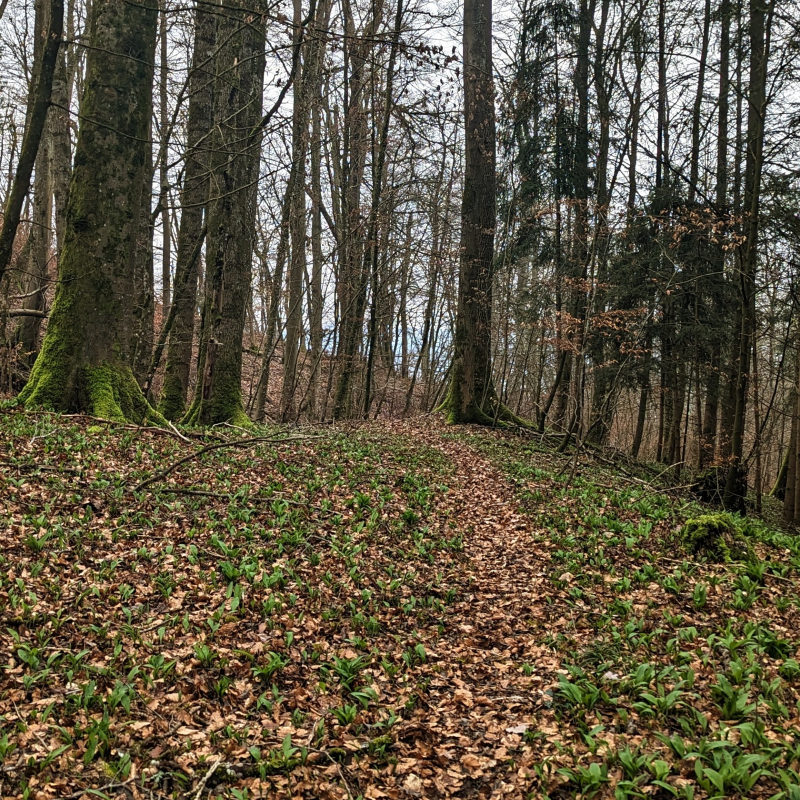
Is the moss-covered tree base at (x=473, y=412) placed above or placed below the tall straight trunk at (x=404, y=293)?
below

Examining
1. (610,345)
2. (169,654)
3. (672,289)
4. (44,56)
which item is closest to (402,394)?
(610,345)

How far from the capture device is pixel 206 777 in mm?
3207

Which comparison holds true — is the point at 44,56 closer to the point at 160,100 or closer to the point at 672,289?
the point at 672,289

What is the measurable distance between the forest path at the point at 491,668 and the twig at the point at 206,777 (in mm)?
1125

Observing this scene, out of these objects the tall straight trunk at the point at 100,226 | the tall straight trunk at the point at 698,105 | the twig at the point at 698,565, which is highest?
the tall straight trunk at the point at 698,105

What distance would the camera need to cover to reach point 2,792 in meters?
2.93

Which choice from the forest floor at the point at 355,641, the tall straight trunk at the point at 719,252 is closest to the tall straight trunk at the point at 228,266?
the forest floor at the point at 355,641

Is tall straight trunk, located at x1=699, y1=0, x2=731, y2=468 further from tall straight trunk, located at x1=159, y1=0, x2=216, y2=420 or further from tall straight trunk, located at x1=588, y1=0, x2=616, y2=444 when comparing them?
tall straight trunk, located at x1=159, y1=0, x2=216, y2=420

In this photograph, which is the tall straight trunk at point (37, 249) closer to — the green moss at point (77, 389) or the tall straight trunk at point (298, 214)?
the green moss at point (77, 389)

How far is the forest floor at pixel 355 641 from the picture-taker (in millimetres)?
3357

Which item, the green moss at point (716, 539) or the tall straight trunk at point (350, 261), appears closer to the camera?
the green moss at point (716, 539)

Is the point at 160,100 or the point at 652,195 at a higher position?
the point at 160,100

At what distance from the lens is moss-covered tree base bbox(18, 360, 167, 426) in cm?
799

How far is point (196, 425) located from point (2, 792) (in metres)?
8.13
